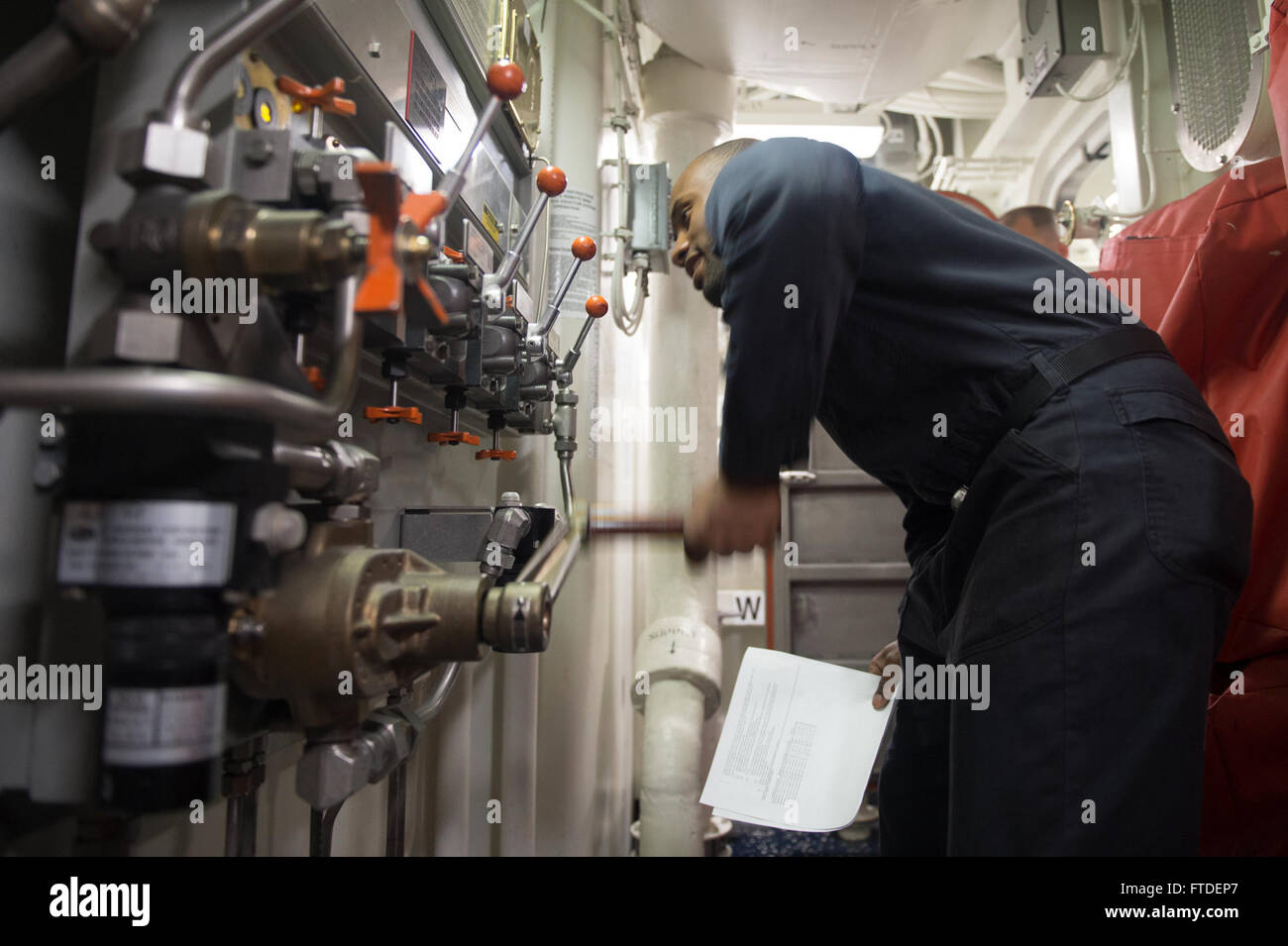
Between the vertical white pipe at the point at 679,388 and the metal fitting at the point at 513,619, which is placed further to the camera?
the vertical white pipe at the point at 679,388

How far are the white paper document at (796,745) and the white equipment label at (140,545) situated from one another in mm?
899

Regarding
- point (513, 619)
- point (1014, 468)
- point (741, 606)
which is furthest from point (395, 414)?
point (741, 606)

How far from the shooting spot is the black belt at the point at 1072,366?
2.40 ft

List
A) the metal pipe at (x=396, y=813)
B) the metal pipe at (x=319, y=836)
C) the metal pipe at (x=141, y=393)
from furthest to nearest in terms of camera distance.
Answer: the metal pipe at (x=396, y=813) → the metal pipe at (x=319, y=836) → the metal pipe at (x=141, y=393)

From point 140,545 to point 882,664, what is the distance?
1129 millimetres

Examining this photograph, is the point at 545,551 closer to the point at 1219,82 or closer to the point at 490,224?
the point at 490,224

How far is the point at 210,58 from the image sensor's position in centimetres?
35

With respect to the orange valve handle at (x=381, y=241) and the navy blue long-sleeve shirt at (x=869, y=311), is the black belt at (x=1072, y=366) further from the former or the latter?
the orange valve handle at (x=381, y=241)

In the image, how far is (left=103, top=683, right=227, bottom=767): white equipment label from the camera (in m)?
0.33

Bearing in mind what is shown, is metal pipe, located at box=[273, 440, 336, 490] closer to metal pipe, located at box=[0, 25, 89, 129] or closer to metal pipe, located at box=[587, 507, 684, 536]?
metal pipe, located at box=[0, 25, 89, 129]

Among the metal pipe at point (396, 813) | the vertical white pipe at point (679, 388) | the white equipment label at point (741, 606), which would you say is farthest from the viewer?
the white equipment label at point (741, 606)

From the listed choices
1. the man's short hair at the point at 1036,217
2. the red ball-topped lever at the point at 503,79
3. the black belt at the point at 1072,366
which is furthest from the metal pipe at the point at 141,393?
the man's short hair at the point at 1036,217

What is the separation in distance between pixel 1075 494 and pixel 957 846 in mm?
387
